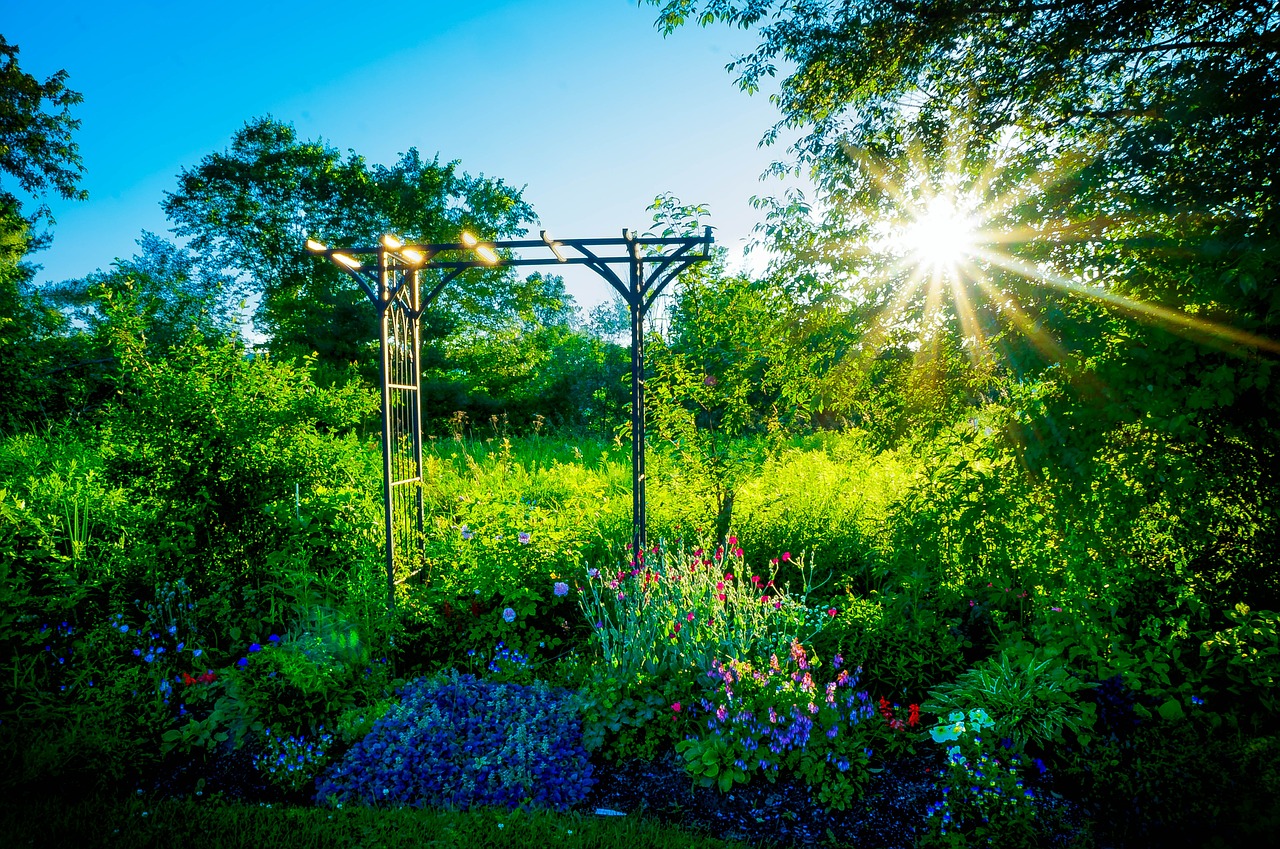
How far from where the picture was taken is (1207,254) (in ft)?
7.89

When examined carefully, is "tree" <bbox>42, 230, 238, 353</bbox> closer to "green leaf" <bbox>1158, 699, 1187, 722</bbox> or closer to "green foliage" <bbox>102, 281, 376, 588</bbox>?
"green foliage" <bbox>102, 281, 376, 588</bbox>

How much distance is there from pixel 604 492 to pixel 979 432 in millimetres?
3443

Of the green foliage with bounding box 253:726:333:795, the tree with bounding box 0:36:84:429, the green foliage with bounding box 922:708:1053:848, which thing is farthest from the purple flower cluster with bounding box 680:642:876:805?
the tree with bounding box 0:36:84:429

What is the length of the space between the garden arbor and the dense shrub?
110 cm

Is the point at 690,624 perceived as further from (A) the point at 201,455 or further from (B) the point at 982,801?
(A) the point at 201,455

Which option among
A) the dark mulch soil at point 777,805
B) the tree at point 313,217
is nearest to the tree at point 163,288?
the tree at point 313,217

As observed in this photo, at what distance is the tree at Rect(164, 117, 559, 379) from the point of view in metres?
17.7

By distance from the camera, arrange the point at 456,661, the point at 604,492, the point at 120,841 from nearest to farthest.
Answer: the point at 120,841, the point at 456,661, the point at 604,492

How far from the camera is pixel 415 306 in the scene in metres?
4.69

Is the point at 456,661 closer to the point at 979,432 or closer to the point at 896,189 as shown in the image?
the point at 979,432

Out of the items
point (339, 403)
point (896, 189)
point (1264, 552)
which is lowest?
point (1264, 552)

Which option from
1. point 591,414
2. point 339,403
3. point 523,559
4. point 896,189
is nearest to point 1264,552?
point 896,189

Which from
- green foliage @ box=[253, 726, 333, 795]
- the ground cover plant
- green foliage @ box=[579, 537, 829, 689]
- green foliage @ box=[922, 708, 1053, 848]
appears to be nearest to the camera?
green foliage @ box=[922, 708, 1053, 848]

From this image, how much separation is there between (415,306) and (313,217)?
1739 centimetres
